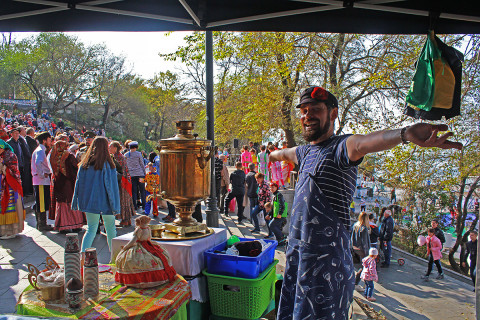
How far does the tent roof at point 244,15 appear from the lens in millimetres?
2865

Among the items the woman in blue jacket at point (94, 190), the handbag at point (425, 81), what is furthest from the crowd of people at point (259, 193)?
the handbag at point (425, 81)

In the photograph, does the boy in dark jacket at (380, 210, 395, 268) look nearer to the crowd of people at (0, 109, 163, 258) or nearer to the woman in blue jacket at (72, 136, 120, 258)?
the crowd of people at (0, 109, 163, 258)

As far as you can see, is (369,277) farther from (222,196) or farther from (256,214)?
(222,196)

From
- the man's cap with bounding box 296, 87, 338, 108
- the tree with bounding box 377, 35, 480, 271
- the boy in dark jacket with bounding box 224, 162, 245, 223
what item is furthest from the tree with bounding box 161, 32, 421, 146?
the man's cap with bounding box 296, 87, 338, 108

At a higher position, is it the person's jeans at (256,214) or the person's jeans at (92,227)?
the person's jeans at (92,227)

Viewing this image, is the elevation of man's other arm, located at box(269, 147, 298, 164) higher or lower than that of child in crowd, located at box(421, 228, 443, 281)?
higher

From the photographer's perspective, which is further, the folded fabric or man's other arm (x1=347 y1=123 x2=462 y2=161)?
the folded fabric

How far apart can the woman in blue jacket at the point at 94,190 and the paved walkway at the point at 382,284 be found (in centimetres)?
109

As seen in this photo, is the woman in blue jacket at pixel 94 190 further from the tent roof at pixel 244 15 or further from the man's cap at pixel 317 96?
the man's cap at pixel 317 96

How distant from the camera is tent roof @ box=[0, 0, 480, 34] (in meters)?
2.87

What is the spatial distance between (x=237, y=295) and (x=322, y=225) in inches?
55.4

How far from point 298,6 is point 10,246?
6097mm

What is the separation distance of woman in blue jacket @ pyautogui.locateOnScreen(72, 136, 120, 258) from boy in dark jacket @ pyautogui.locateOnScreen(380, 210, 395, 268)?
25.5ft

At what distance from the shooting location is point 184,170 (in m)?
3.10
